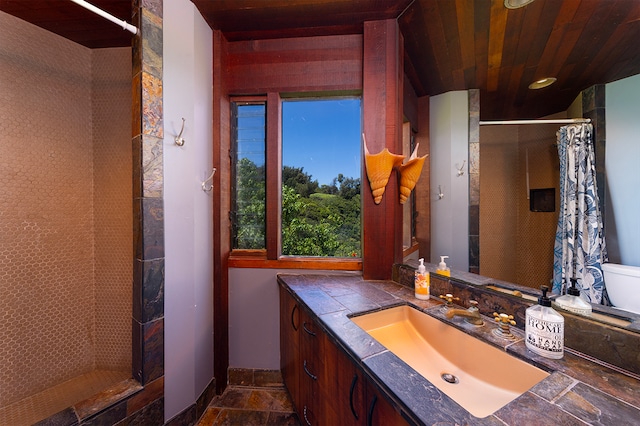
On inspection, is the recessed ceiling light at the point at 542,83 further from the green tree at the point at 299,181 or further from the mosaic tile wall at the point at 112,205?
the mosaic tile wall at the point at 112,205

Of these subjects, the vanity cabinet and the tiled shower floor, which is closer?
the vanity cabinet

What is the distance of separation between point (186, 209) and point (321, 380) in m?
1.12

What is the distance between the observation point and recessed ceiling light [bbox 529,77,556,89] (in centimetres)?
82

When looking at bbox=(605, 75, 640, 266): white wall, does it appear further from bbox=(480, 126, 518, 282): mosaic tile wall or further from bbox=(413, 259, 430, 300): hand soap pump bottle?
bbox=(413, 259, 430, 300): hand soap pump bottle

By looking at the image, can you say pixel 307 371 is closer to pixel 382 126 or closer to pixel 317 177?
pixel 317 177

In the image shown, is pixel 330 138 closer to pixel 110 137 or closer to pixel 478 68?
pixel 478 68

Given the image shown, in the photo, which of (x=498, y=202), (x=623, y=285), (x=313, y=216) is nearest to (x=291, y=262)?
(x=313, y=216)

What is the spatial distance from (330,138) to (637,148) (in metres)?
1.40

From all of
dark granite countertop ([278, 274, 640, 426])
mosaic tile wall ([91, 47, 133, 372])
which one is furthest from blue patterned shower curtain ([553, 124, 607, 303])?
mosaic tile wall ([91, 47, 133, 372])

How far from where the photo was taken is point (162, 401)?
1.18m

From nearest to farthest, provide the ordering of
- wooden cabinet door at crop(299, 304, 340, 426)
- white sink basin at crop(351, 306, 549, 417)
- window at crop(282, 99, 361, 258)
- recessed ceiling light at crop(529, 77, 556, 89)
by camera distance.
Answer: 1. white sink basin at crop(351, 306, 549, 417)
2. recessed ceiling light at crop(529, 77, 556, 89)
3. wooden cabinet door at crop(299, 304, 340, 426)
4. window at crop(282, 99, 361, 258)

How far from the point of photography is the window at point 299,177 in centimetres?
168

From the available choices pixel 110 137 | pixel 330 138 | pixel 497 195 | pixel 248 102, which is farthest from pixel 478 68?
pixel 110 137

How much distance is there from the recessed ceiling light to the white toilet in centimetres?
63
